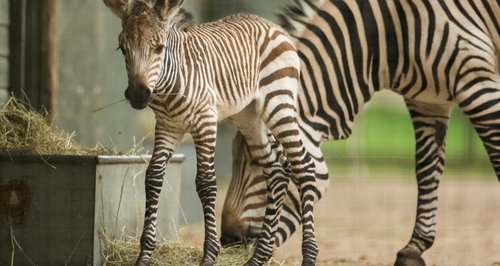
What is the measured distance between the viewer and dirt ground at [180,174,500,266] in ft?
22.8

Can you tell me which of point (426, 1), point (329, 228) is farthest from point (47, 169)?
point (329, 228)

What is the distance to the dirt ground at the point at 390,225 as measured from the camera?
696 centimetres

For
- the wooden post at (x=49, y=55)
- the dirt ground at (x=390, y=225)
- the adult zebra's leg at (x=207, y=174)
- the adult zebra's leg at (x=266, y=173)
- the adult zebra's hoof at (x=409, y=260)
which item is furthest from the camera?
the dirt ground at (x=390, y=225)

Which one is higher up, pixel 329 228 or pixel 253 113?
pixel 253 113

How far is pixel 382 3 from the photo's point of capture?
545cm

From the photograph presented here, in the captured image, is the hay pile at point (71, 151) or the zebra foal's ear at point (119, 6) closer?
the zebra foal's ear at point (119, 6)

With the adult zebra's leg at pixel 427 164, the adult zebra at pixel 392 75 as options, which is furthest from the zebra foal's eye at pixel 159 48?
the adult zebra's leg at pixel 427 164

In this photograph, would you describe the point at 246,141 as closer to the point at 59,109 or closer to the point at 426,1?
the point at 426,1

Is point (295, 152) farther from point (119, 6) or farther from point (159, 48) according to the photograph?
point (119, 6)

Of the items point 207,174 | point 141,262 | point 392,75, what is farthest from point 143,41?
point 392,75

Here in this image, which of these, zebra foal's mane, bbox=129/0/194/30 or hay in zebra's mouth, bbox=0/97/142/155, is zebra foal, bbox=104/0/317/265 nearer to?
zebra foal's mane, bbox=129/0/194/30

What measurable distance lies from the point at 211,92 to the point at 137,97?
55 centimetres

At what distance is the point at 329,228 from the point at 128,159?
4.76m

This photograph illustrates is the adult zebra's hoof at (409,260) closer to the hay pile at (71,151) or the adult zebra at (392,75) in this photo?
the adult zebra at (392,75)
